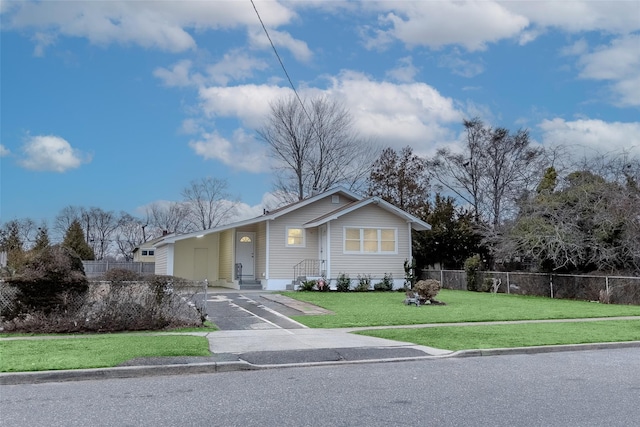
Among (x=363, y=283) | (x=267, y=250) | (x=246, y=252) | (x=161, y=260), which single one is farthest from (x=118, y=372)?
(x=161, y=260)

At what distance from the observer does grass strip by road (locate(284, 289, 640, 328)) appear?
14.1 m

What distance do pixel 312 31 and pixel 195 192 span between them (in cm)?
4529

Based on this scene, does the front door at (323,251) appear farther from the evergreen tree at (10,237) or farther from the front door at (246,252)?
the evergreen tree at (10,237)

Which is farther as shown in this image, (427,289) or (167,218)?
(167,218)

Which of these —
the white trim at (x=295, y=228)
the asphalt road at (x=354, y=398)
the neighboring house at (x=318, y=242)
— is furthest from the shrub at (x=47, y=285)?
the white trim at (x=295, y=228)

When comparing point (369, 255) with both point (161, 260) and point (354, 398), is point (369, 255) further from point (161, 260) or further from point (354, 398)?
point (354, 398)

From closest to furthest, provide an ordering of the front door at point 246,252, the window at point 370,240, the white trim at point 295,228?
1. the window at point 370,240
2. the white trim at point 295,228
3. the front door at point 246,252

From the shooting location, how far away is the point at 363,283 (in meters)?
25.0

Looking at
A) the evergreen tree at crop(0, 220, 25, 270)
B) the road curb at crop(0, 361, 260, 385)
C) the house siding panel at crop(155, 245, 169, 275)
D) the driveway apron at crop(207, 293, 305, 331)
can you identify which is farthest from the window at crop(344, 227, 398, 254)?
the evergreen tree at crop(0, 220, 25, 270)

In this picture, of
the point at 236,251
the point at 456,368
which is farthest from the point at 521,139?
the point at 456,368

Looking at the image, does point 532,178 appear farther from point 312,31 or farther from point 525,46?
point 312,31

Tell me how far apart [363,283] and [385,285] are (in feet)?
3.92

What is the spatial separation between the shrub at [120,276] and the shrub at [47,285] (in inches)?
20.2

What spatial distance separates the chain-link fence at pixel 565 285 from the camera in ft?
63.4
